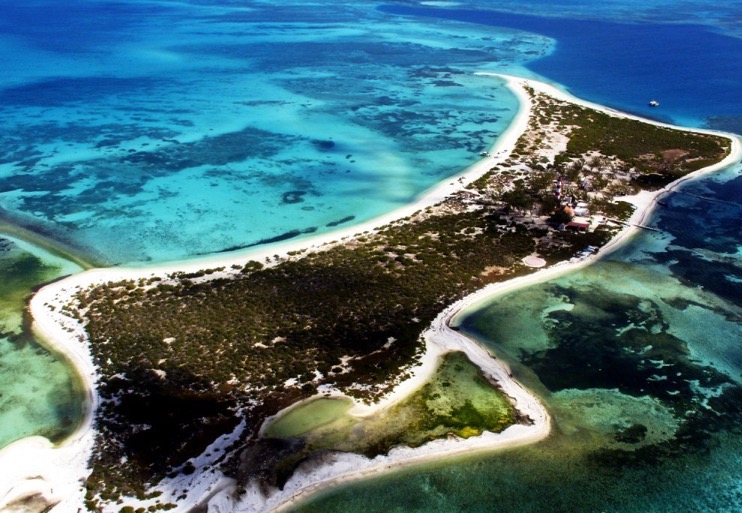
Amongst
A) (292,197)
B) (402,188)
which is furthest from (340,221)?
(402,188)

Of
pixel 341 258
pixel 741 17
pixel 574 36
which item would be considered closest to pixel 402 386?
pixel 341 258

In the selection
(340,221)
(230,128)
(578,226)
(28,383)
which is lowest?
(28,383)

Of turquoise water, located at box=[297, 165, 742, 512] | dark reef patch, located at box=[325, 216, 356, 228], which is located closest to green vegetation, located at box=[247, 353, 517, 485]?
turquoise water, located at box=[297, 165, 742, 512]

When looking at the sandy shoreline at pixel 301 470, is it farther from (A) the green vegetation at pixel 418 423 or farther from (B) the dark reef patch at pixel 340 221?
(B) the dark reef patch at pixel 340 221

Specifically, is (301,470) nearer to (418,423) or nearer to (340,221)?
(418,423)

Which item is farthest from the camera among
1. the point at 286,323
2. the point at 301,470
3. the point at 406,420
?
the point at 286,323

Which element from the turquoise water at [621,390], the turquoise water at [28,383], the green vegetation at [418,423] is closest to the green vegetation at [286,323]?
the green vegetation at [418,423]

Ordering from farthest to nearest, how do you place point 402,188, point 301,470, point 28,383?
point 402,188, point 28,383, point 301,470

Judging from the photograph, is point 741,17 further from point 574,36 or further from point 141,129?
point 141,129
